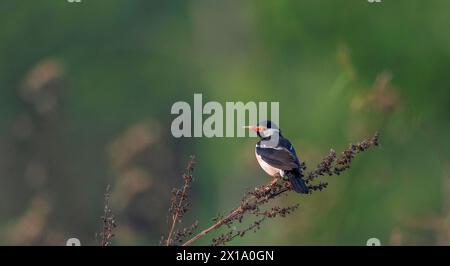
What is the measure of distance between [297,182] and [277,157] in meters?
0.52

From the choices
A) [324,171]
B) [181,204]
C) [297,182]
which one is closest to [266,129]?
[297,182]

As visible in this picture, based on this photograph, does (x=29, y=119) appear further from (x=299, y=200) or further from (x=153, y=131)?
(x=299, y=200)

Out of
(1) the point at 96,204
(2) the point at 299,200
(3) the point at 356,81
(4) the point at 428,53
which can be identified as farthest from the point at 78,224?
(4) the point at 428,53

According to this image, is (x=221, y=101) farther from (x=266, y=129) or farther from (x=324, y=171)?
(x=324, y=171)

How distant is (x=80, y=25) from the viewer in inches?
352

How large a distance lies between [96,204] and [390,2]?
2428 millimetres

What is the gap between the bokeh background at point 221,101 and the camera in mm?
6047

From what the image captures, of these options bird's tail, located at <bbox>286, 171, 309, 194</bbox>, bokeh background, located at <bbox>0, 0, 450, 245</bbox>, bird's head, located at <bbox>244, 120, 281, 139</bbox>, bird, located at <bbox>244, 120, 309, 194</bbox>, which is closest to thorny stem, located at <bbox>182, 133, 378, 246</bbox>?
bird's tail, located at <bbox>286, 171, 309, 194</bbox>

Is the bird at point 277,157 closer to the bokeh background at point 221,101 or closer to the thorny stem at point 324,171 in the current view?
the thorny stem at point 324,171

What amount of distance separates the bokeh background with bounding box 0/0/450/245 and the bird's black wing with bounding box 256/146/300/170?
0.47 metres

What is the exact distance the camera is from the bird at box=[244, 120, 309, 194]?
4992 millimetres

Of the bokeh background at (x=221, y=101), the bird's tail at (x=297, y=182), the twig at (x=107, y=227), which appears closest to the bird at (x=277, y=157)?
the bird's tail at (x=297, y=182)

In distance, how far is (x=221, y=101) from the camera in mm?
7668
